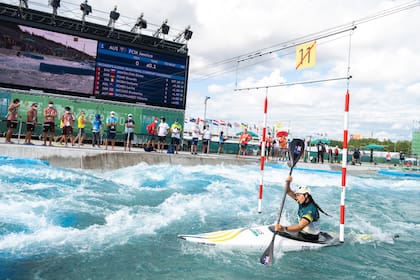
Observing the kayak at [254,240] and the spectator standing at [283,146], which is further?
the spectator standing at [283,146]

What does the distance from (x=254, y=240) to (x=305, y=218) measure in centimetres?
91

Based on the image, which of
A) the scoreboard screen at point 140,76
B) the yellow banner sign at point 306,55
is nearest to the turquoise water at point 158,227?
the yellow banner sign at point 306,55

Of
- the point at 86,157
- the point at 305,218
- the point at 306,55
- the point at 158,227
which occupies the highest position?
the point at 306,55

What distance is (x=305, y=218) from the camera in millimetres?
5855

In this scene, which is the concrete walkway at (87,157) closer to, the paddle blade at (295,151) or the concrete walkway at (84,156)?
the concrete walkway at (84,156)

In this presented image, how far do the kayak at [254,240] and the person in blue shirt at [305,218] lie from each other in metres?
0.10

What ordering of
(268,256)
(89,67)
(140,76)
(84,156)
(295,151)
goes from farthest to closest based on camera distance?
(140,76)
(89,67)
(84,156)
(295,151)
(268,256)

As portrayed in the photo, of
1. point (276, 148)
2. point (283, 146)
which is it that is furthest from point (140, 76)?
point (276, 148)

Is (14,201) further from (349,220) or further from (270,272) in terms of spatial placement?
(349,220)

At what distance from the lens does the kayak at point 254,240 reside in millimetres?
5855

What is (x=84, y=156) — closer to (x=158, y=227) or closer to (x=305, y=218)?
(x=158, y=227)

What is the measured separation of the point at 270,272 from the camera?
5.12 m

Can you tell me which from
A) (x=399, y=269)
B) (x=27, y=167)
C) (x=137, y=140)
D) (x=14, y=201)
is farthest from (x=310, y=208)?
(x=137, y=140)

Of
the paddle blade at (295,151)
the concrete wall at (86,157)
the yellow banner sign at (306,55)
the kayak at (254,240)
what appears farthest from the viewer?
the concrete wall at (86,157)
